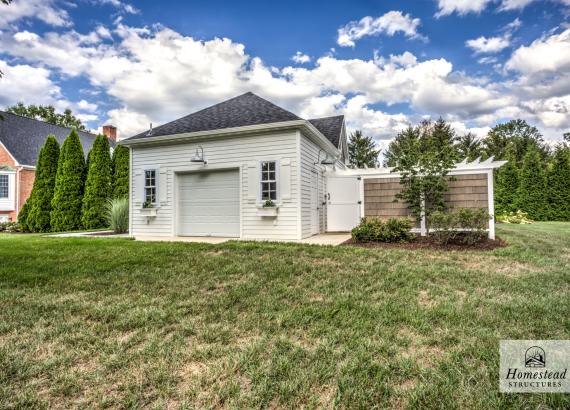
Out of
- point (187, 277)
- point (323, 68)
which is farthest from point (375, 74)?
point (187, 277)

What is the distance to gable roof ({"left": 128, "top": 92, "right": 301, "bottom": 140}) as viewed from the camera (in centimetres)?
875

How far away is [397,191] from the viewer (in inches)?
326

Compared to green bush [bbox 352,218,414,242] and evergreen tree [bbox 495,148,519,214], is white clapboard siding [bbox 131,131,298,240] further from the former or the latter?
evergreen tree [bbox 495,148,519,214]

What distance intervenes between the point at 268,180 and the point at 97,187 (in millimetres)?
8934

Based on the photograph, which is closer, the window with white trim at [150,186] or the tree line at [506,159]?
the tree line at [506,159]

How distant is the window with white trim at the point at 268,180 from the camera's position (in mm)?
8516

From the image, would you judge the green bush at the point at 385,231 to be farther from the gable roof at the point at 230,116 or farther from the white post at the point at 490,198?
the gable roof at the point at 230,116

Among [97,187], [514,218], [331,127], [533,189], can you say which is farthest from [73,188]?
[533,189]

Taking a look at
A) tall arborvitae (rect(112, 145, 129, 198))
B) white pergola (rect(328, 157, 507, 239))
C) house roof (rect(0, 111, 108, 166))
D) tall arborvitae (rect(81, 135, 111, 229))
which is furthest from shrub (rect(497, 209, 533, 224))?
house roof (rect(0, 111, 108, 166))

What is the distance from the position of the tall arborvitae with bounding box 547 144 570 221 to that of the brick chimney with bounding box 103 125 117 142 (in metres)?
27.2

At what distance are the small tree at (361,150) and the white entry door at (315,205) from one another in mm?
21790

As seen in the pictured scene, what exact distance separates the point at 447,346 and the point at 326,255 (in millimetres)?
3281

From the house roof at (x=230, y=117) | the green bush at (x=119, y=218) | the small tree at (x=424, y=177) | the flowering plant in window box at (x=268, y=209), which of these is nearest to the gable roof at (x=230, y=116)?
the house roof at (x=230, y=117)

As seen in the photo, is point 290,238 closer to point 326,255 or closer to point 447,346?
point 326,255
